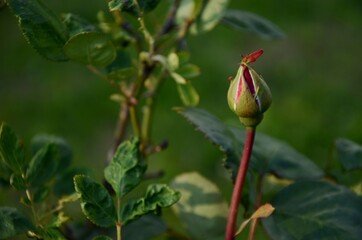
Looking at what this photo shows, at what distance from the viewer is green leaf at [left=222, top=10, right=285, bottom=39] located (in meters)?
1.01

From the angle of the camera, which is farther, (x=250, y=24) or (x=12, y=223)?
(x=250, y=24)

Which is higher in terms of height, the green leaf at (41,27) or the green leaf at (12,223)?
the green leaf at (41,27)

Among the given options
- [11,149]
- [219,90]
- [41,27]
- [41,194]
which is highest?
[41,27]

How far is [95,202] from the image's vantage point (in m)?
0.66

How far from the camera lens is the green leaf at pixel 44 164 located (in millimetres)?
760

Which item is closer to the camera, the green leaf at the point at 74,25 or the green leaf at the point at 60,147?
the green leaf at the point at 74,25

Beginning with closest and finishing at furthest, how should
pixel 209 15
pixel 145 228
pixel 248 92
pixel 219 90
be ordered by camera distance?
pixel 248 92 < pixel 145 228 < pixel 209 15 < pixel 219 90

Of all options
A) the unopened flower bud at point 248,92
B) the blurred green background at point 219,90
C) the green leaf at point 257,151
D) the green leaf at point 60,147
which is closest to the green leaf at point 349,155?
the green leaf at point 257,151

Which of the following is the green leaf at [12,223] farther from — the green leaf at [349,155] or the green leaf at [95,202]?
the green leaf at [349,155]

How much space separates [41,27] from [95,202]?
0.22 meters

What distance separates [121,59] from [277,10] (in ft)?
7.96

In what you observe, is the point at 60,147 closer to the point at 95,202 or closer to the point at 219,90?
the point at 95,202

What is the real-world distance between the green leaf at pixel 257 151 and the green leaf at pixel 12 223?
231mm

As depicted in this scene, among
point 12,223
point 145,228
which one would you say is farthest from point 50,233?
point 145,228
